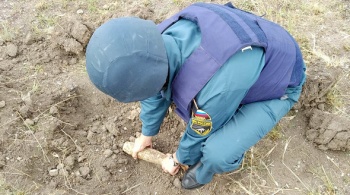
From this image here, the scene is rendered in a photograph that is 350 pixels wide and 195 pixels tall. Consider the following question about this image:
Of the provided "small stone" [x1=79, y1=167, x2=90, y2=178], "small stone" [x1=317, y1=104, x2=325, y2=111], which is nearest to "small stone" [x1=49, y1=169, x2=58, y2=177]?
"small stone" [x1=79, y1=167, x2=90, y2=178]

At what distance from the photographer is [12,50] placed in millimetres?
2646

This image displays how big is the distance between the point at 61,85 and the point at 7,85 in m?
0.33

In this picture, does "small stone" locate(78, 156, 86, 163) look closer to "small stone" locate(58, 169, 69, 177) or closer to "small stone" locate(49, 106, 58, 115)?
"small stone" locate(58, 169, 69, 177)

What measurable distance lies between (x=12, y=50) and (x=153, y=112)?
1246mm

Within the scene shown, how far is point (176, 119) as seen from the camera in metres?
2.42

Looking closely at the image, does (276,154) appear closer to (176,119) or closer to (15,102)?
(176,119)

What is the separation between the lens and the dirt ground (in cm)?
215

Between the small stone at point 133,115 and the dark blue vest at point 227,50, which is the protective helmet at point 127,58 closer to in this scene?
the dark blue vest at point 227,50

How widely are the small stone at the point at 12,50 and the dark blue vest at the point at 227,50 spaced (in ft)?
4.58

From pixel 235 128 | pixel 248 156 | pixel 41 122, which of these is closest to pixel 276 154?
pixel 248 156

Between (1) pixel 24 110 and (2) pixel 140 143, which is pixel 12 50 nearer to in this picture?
(1) pixel 24 110

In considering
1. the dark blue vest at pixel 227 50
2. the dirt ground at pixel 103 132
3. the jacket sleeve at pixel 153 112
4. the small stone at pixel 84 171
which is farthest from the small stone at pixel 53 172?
the dark blue vest at pixel 227 50

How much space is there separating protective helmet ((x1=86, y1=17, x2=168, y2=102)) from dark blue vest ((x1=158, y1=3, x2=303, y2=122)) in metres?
0.16

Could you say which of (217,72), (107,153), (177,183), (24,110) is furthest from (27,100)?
(217,72)
